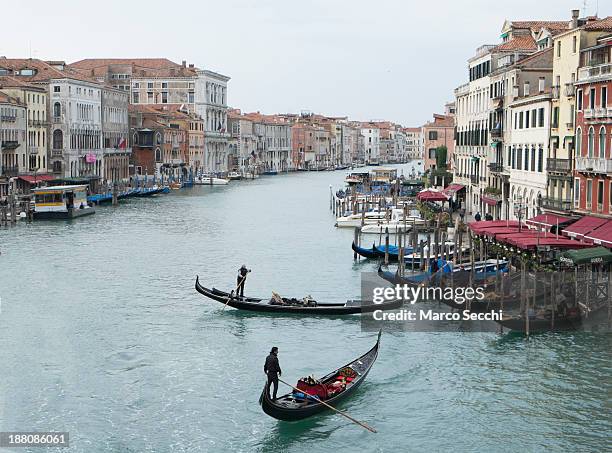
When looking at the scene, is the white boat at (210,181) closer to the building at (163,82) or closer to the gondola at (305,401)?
the building at (163,82)

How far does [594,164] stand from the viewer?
18.4 meters

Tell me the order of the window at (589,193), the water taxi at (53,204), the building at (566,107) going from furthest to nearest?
the water taxi at (53,204), the building at (566,107), the window at (589,193)

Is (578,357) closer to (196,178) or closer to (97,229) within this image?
(97,229)

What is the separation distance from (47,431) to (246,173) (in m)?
66.7

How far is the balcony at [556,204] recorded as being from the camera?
19.8 meters

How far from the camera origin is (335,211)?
38062mm

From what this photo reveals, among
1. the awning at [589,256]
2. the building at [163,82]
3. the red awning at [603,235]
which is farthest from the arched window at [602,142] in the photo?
the building at [163,82]

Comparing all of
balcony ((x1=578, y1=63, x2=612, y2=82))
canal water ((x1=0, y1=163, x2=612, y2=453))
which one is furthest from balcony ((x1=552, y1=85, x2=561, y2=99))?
canal water ((x1=0, y1=163, x2=612, y2=453))

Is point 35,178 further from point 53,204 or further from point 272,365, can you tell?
point 272,365

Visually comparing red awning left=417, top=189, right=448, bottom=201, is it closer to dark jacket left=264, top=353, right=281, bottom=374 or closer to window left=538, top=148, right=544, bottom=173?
window left=538, top=148, right=544, bottom=173

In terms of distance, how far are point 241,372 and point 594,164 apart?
8.97 m

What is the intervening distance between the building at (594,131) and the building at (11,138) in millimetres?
24758

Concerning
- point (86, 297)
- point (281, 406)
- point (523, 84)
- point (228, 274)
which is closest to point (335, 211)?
point (523, 84)

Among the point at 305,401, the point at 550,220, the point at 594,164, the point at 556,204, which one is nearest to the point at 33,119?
the point at 556,204
